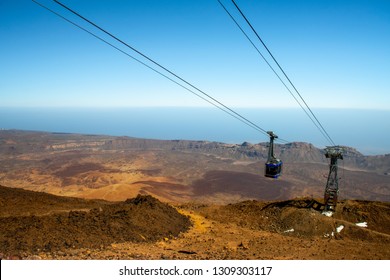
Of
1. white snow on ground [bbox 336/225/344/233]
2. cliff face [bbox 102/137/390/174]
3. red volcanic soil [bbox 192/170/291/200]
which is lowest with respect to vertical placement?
red volcanic soil [bbox 192/170/291/200]

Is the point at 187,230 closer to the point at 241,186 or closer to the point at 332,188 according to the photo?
the point at 332,188

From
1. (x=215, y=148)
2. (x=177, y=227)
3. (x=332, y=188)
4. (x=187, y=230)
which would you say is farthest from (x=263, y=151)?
(x=177, y=227)

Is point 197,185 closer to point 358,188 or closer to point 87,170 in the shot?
point 87,170

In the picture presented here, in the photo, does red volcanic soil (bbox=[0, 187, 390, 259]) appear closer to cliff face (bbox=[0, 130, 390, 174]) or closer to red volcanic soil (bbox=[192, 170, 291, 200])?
red volcanic soil (bbox=[192, 170, 291, 200])

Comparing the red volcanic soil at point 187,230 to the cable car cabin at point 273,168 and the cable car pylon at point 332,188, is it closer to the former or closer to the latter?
the cable car pylon at point 332,188

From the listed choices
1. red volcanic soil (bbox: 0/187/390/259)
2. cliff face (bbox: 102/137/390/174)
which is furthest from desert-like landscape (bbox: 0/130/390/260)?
cliff face (bbox: 102/137/390/174)

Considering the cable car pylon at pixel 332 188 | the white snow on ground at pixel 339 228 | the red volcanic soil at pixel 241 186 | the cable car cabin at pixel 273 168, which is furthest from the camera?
the red volcanic soil at pixel 241 186

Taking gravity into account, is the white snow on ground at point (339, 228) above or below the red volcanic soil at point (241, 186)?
above

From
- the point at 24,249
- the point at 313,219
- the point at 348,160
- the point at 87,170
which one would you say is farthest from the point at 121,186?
the point at 348,160

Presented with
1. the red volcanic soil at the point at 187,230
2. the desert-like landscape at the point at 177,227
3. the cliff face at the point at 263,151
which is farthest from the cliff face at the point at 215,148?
the red volcanic soil at the point at 187,230
